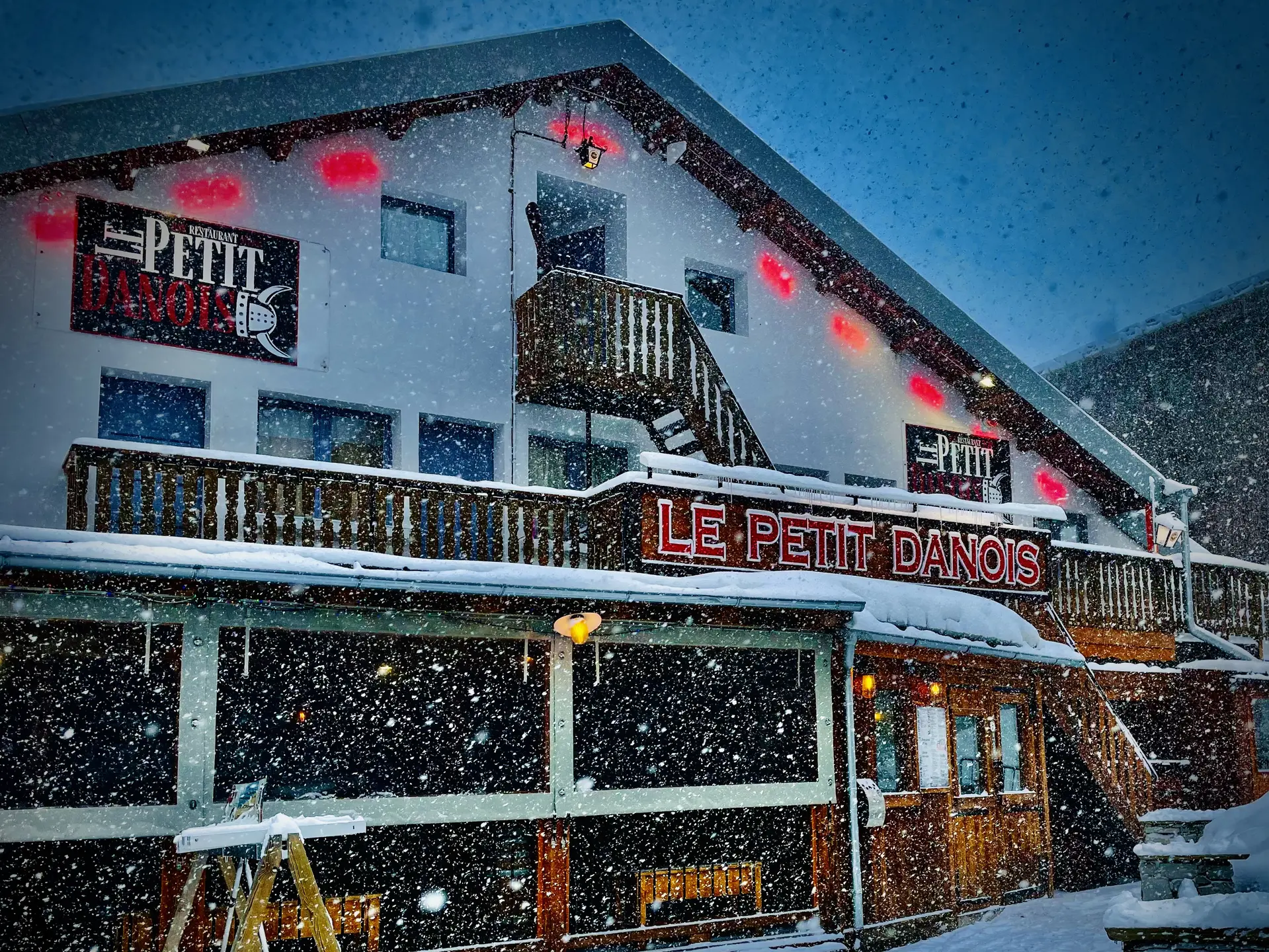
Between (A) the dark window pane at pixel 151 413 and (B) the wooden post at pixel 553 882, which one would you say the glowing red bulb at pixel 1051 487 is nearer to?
(B) the wooden post at pixel 553 882

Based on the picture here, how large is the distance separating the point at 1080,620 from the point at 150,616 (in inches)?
534

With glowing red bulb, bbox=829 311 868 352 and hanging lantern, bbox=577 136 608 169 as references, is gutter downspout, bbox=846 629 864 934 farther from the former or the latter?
hanging lantern, bbox=577 136 608 169

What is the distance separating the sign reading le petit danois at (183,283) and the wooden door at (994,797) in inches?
365

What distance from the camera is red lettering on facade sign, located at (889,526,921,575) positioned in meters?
14.7

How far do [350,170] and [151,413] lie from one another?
385cm

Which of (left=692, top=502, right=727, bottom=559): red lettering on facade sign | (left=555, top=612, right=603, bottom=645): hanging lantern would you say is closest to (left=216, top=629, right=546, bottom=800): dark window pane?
(left=555, top=612, right=603, bottom=645): hanging lantern

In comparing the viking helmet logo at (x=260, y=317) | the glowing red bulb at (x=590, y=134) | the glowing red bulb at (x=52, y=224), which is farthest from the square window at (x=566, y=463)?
the glowing red bulb at (x=52, y=224)

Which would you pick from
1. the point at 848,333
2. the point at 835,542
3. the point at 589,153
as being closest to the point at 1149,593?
the point at 848,333

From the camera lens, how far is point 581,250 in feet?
56.0

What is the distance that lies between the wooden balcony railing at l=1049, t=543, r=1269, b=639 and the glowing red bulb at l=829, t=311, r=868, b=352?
440cm

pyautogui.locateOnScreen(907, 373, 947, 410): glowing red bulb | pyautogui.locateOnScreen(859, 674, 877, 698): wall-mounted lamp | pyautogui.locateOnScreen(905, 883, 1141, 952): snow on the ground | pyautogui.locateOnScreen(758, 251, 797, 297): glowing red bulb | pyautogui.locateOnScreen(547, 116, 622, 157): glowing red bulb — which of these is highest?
pyautogui.locateOnScreen(547, 116, 622, 157): glowing red bulb

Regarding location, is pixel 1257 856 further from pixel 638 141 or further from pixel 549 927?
pixel 638 141

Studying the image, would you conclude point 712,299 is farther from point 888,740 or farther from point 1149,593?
point 1149,593

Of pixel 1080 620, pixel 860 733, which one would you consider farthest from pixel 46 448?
pixel 1080 620
